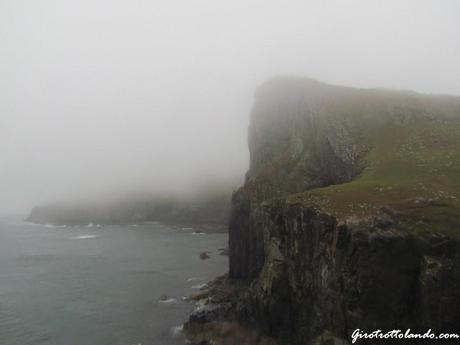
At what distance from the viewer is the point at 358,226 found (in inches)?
1254

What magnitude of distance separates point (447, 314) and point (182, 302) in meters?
43.7

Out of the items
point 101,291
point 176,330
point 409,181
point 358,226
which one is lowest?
point 101,291

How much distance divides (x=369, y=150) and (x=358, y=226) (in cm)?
2904

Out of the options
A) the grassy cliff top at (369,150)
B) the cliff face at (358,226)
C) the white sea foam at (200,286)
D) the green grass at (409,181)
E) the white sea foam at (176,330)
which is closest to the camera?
the cliff face at (358,226)

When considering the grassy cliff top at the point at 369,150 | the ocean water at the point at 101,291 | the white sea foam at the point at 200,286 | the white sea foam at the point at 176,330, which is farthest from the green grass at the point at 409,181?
the white sea foam at the point at 200,286

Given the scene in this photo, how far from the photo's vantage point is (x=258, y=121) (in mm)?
106625

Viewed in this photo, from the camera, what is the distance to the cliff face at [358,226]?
96.3 ft

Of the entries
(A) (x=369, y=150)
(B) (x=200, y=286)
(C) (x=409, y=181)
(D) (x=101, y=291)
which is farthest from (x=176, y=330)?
(A) (x=369, y=150)

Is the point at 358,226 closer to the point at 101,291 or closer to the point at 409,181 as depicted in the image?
the point at 409,181

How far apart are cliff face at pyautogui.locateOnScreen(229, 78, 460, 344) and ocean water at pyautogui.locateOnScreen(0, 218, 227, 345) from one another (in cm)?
1446

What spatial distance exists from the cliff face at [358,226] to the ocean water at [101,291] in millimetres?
14459

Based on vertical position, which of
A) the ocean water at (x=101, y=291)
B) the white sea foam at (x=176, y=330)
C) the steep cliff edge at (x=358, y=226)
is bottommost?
the ocean water at (x=101, y=291)

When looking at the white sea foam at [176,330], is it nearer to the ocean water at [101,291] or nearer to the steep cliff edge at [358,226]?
the ocean water at [101,291]

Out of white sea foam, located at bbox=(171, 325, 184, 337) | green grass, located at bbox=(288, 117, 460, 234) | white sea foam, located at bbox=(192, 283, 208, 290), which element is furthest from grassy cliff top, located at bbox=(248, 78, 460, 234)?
white sea foam, located at bbox=(171, 325, 184, 337)
